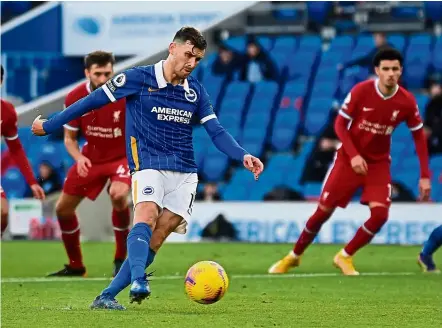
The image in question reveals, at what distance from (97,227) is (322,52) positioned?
6463 millimetres

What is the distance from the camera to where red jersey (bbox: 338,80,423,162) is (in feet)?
39.6

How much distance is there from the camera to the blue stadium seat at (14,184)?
73.1 ft

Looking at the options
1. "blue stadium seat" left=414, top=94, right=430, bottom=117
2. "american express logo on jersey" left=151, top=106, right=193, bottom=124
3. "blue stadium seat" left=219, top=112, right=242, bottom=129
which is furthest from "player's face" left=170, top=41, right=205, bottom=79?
"blue stadium seat" left=219, top=112, right=242, bottom=129

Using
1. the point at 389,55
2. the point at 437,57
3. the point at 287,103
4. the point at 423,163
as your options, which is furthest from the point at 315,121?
the point at 389,55

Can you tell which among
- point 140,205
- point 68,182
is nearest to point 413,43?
point 68,182

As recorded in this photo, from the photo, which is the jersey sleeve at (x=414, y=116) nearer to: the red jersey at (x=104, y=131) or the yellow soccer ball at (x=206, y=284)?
the red jersey at (x=104, y=131)

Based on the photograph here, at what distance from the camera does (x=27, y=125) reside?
2278 cm

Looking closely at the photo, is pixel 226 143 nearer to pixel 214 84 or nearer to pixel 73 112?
pixel 73 112

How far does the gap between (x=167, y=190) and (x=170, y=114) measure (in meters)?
0.54

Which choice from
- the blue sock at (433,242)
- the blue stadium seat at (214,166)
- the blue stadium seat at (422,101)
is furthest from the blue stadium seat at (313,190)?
the blue sock at (433,242)

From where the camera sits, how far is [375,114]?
12.1 meters

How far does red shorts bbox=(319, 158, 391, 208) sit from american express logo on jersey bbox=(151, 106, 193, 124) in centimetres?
432

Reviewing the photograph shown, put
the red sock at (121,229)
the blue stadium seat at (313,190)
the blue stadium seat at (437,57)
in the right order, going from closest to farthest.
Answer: the red sock at (121,229)
the blue stadium seat at (313,190)
the blue stadium seat at (437,57)

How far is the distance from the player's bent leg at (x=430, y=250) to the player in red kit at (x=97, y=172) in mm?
3174
